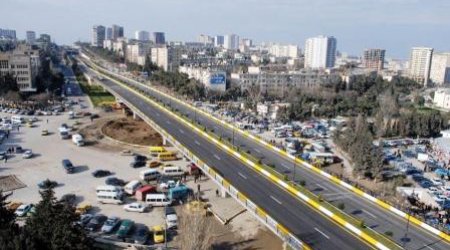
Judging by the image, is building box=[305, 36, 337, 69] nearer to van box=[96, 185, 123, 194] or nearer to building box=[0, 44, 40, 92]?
building box=[0, 44, 40, 92]

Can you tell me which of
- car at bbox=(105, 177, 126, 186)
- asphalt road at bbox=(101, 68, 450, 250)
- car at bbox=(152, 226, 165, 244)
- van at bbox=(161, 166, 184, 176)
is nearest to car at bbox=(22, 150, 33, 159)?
car at bbox=(105, 177, 126, 186)

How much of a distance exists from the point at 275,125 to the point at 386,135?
15.8 meters

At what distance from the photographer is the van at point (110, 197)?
29125 mm

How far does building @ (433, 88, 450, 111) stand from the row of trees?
92.5 m

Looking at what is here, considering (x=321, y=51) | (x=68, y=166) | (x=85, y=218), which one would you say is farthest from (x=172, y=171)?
(x=321, y=51)

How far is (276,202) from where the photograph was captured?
22719 mm

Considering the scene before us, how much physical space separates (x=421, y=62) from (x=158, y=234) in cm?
14856

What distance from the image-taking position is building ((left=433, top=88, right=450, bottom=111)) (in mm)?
89625

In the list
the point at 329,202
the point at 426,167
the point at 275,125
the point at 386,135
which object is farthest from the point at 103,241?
the point at 386,135

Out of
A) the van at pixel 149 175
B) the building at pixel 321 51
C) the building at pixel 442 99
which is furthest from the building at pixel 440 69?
the van at pixel 149 175

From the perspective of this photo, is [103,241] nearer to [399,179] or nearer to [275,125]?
[399,179]

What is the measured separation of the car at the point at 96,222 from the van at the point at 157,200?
3.71 m

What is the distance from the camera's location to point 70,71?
415 feet

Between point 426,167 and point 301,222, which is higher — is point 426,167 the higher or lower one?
the lower one
